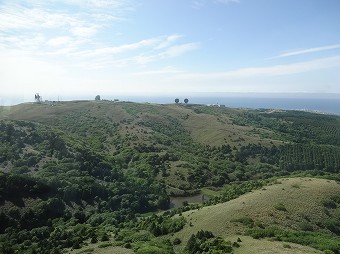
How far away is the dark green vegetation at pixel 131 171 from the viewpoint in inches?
2342

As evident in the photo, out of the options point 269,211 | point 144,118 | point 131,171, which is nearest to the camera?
point 269,211

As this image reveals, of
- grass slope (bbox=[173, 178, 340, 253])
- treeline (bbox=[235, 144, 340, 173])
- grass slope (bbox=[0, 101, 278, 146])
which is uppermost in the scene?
grass slope (bbox=[0, 101, 278, 146])

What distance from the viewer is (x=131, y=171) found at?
109 metres

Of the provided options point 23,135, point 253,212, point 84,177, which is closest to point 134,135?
point 23,135

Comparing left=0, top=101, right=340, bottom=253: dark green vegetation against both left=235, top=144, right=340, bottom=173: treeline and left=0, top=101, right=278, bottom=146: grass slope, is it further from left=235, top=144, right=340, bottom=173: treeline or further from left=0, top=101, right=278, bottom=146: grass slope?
left=0, top=101, right=278, bottom=146: grass slope

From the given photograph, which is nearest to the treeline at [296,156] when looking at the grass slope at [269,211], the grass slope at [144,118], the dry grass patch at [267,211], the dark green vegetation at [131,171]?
the dark green vegetation at [131,171]

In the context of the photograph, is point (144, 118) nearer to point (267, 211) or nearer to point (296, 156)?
point (296, 156)

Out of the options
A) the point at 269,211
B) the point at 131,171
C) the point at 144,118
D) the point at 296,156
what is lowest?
the point at 131,171

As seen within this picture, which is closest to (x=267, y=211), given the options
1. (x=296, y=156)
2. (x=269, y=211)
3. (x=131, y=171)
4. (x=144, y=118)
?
(x=269, y=211)

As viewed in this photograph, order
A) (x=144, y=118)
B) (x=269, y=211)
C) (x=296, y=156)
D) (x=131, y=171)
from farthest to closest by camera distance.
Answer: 1. (x=144, y=118)
2. (x=296, y=156)
3. (x=131, y=171)
4. (x=269, y=211)

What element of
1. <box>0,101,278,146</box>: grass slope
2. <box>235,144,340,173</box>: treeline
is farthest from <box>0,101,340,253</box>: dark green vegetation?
<box>0,101,278,146</box>: grass slope

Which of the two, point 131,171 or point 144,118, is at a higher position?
point 144,118

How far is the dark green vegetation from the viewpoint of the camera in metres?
59.5

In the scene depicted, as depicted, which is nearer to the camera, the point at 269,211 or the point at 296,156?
the point at 269,211
